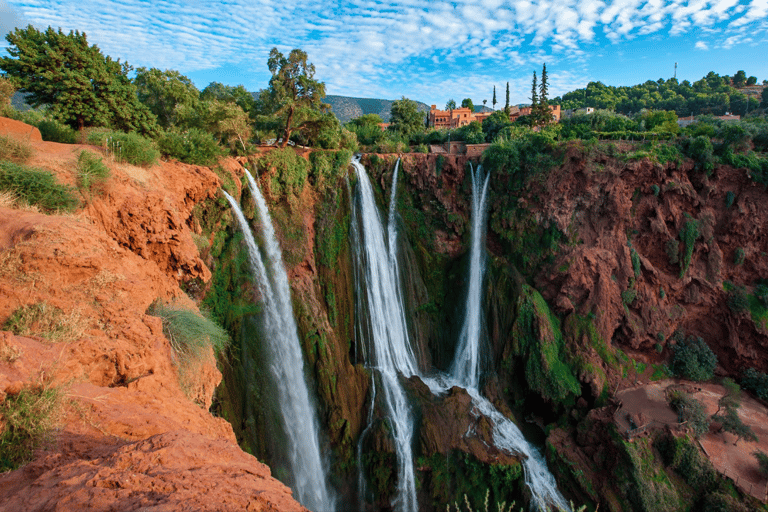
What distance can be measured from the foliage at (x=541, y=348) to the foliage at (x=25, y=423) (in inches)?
647

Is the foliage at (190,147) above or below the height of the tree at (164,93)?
below

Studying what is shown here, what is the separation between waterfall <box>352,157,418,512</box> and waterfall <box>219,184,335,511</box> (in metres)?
3.18

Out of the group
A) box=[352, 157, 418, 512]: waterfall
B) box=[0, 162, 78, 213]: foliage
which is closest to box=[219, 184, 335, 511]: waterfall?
box=[352, 157, 418, 512]: waterfall

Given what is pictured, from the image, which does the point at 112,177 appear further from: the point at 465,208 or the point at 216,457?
the point at 465,208

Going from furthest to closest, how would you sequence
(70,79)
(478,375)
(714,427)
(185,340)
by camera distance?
(478,375) → (714,427) → (70,79) → (185,340)

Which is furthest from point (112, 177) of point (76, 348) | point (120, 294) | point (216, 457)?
point (216, 457)

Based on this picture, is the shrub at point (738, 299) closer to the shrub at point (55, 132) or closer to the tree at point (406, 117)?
the tree at point (406, 117)

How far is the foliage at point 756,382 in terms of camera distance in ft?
53.0

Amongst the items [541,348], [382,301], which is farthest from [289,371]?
[541,348]

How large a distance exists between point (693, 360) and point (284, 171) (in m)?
20.8

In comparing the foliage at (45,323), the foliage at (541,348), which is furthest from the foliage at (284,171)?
the foliage at (541,348)

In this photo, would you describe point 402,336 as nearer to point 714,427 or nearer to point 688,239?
point 714,427

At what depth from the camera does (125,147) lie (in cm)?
896

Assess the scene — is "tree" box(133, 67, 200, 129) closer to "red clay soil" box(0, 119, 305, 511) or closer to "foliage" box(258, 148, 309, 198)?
"foliage" box(258, 148, 309, 198)
